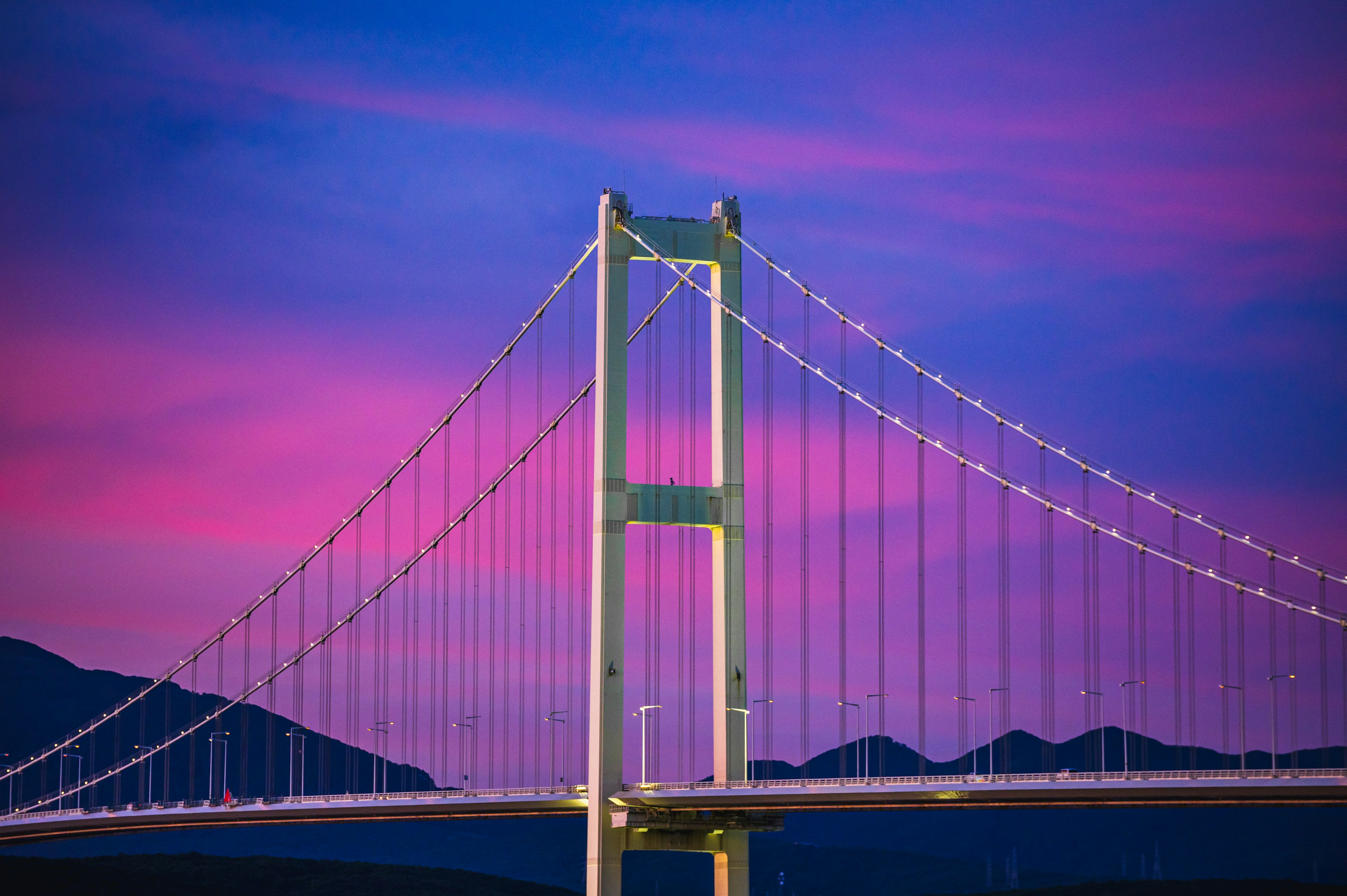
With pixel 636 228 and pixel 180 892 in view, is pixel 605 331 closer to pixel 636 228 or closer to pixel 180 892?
pixel 636 228

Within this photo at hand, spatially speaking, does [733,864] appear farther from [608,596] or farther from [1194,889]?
[1194,889]

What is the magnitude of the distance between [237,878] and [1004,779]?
4952 inches

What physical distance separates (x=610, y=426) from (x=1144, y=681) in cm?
1636

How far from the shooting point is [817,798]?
50.9 meters

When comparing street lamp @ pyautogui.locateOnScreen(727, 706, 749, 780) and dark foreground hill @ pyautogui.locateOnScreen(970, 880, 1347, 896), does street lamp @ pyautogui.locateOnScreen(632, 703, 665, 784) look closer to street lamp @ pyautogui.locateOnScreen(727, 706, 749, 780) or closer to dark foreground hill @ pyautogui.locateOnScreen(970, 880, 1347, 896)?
street lamp @ pyautogui.locateOnScreen(727, 706, 749, 780)

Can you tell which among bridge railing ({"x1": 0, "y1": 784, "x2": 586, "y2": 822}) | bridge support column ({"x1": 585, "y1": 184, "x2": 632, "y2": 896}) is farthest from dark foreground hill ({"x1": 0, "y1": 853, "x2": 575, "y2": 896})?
bridge support column ({"x1": 585, "y1": 184, "x2": 632, "y2": 896})

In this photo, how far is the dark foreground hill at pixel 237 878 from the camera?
417 ft

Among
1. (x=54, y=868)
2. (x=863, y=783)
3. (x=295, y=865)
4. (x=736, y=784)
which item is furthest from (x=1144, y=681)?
(x=295, y=865)

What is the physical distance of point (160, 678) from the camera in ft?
281

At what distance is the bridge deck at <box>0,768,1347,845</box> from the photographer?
138 ft

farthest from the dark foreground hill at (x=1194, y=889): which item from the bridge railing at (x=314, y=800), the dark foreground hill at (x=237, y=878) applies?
the bridge railing at (x=314, y=800)

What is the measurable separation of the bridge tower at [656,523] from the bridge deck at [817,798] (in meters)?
1.38

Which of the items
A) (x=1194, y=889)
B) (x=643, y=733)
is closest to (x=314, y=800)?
(x=643, y=733)

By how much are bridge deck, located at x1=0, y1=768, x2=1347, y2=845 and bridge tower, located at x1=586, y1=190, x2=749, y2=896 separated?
4.54 feet
